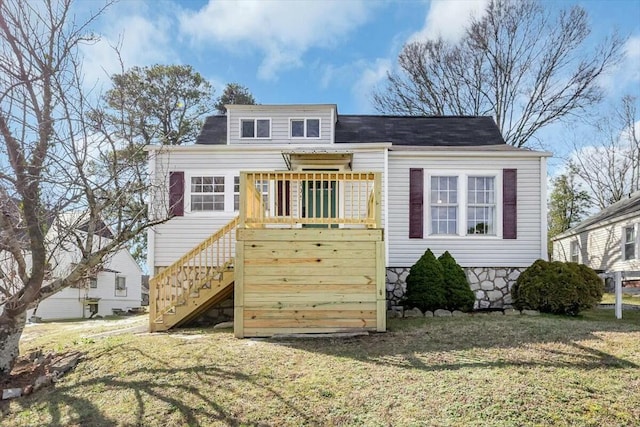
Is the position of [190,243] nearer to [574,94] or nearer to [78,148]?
[78,148]

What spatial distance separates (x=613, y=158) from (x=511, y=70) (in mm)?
7198

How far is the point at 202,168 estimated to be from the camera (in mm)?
9805

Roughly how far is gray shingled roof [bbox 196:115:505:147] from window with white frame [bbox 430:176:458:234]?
1.83m

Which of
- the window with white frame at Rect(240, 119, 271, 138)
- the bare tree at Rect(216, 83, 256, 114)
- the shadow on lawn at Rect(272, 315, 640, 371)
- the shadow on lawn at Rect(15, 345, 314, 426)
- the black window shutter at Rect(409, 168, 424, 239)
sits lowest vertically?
the shadow on lawn at Rect(15, 345, 314, 426)

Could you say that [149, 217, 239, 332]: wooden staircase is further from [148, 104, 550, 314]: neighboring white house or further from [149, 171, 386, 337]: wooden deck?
[148, 104, 550, 314]: neighboring white house

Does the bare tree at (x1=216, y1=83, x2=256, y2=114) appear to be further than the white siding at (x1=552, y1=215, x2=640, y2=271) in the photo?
Yes

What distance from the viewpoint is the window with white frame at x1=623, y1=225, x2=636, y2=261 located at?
14.2 meters

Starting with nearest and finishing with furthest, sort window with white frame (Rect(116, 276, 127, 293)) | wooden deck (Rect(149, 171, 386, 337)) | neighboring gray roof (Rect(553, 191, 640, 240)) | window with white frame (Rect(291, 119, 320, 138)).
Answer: wooden deck (Rect(149, 171, 386, 337)) < window with white frame (Rect(291, 119, 320, 138)) < neighboring gray roof (Rect(553, 191, 640, 240)) < window with white frame (Rect(116, 276, 127, 293))

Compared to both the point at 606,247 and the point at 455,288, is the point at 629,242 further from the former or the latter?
the point at 455,288

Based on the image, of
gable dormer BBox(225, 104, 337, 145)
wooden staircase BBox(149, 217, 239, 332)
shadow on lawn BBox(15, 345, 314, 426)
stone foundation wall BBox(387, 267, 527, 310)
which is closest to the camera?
shadow on lawn BBox(15, 345, 314, 426)

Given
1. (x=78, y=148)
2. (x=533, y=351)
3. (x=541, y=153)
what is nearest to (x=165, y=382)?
(x=78, y=148)

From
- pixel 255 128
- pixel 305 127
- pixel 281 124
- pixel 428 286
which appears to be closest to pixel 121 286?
pixel 255 128

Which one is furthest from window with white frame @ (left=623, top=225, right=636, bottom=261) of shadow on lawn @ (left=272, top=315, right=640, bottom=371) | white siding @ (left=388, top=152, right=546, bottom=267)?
shadow on lawn @ (left=272, top=315, right=640, bottom=371)

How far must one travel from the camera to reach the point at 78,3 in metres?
6.06
